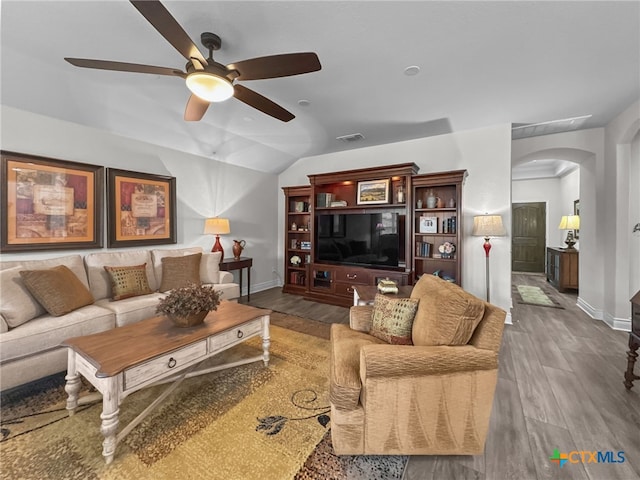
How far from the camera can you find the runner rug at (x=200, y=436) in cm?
133

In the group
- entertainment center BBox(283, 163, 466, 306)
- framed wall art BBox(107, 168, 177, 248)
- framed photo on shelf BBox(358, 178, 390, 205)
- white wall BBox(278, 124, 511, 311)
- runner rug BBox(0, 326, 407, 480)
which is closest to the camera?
runner rug BBox(0, 326, 407, 480)

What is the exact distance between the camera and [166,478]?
128 centimetres

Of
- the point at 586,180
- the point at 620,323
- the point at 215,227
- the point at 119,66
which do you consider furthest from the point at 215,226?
the point at 586,180

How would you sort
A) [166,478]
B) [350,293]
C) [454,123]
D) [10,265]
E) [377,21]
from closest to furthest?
[166,478] < [377,21] < [10,265] < [454,123] < [350,293]

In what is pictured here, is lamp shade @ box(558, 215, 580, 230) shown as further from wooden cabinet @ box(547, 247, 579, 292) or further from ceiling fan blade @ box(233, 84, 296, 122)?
ceiling fan blade @ box(233, 84, 296, 122)

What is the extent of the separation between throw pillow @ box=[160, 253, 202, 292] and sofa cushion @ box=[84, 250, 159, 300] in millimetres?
188

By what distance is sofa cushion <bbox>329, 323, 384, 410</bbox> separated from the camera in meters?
1.31

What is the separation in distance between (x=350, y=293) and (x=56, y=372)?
3.43 m

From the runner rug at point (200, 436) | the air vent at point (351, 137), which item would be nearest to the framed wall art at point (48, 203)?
the runner rug at point (200, 436)

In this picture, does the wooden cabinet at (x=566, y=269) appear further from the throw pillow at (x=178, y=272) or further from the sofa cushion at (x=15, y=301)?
the sofa cushion at (x=15, y=301)

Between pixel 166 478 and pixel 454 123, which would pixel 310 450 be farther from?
pixel 454 123

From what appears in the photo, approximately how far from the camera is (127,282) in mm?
2850

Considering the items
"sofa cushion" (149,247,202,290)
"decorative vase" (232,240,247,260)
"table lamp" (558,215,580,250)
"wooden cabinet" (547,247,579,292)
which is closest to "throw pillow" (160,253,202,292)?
"sofa cushion" (149,247,202,290)

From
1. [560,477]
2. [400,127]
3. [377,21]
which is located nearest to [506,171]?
[400,127]
